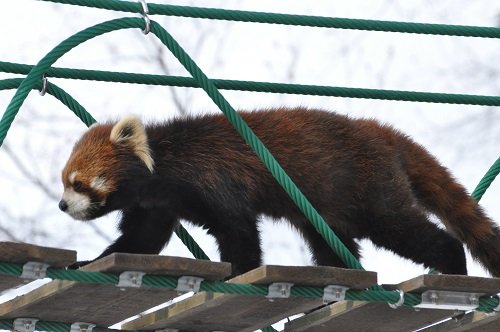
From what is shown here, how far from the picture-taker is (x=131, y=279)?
13.4 ft

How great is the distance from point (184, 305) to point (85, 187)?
94 cm

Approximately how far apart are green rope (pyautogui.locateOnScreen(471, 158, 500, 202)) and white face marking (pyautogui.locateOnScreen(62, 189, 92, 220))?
195 cm

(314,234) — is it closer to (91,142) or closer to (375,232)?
(375,232)

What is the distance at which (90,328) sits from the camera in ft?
15.2

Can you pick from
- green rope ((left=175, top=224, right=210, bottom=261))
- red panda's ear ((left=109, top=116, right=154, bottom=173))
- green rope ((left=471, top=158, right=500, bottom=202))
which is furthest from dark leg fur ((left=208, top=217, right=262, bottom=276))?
green rope ((left=471, top=158, right=500, bottom=202))

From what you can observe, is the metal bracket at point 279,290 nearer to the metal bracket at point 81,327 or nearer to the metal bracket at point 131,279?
the metal bracket at point 131,279

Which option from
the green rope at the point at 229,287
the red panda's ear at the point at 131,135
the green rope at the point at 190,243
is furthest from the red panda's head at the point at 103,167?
the green rope at the point at 229,287

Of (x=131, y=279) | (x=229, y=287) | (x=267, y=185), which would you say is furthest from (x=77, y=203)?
(x=229, y=287)

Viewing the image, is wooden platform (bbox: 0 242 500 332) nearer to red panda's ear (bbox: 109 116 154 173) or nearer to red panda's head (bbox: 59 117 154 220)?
red panda's head (bbox: 59 117 154 220)

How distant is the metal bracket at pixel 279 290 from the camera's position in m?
4.21

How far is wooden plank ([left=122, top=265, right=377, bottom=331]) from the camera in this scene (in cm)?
418

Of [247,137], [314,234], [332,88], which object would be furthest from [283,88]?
[247,137]

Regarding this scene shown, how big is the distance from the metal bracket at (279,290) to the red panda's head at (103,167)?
1150 millimetres

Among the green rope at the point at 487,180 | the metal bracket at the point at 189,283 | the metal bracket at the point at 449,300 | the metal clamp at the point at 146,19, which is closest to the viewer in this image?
the metal bracket at the point at 189,283
